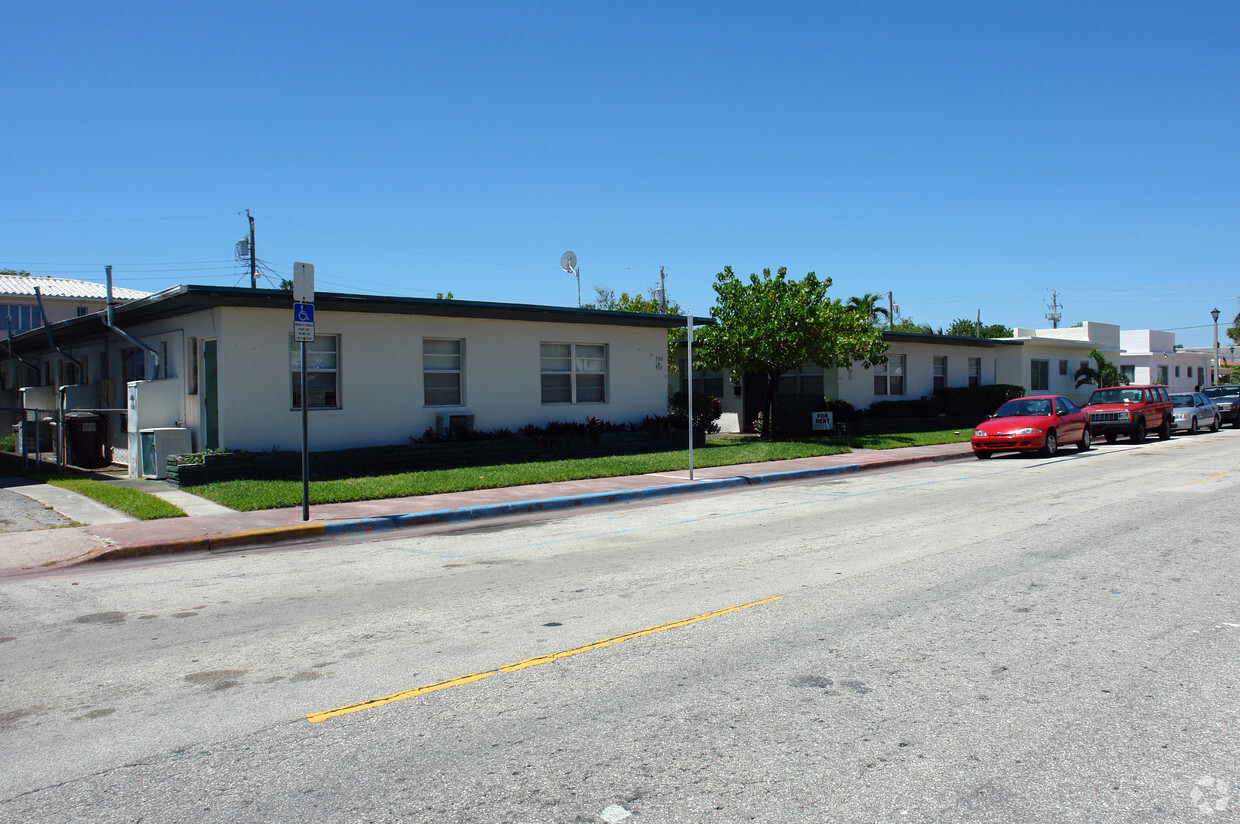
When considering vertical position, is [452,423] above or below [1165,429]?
above

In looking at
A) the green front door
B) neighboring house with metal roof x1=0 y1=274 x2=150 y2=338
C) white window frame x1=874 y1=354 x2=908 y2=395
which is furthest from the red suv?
neighboring house with metal roof x1=0 y1=274 x2=150 y2=338

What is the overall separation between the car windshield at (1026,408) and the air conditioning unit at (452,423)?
13.4 meters

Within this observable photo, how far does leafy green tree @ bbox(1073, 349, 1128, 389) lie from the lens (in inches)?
1651

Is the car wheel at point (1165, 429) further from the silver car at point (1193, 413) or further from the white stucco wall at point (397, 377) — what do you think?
the white stucco wall at point (397, 377)

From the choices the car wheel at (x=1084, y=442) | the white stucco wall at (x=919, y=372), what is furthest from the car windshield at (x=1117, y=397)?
the white stucco wall at (x=919, y=372)

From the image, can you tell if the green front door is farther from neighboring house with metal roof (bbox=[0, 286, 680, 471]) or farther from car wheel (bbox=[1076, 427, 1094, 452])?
car wheel (bbox=[1076, 427, 1094, 452])

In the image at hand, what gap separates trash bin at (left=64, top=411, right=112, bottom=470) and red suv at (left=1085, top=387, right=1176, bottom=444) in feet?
87.4

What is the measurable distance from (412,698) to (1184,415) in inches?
1324

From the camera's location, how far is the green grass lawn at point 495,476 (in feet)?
44.9

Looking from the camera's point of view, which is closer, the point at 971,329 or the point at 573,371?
the point at 573,371

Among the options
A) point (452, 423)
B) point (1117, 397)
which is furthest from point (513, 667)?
point (1117, 397)

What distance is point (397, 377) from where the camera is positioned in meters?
18.3

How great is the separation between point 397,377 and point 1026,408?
15606mm

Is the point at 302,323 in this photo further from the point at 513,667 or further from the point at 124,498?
the point at 513,667
